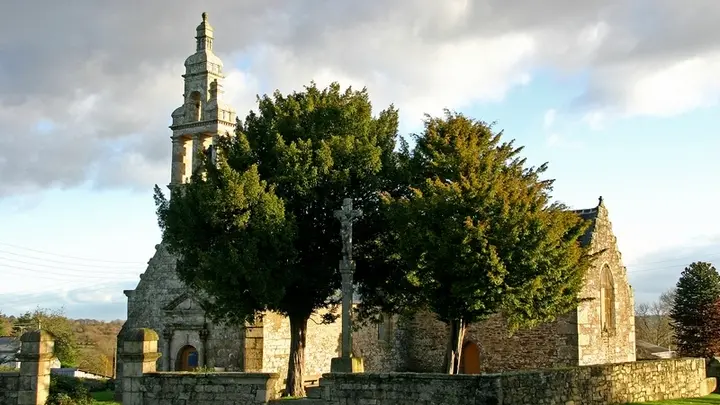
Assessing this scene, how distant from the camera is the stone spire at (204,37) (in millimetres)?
31609

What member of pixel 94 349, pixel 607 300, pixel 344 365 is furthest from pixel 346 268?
pixel 94 349

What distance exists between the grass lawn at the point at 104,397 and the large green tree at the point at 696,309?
29.3 meters

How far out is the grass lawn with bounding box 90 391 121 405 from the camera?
25.1 metres

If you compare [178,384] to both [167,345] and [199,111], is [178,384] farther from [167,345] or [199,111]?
[199,111]

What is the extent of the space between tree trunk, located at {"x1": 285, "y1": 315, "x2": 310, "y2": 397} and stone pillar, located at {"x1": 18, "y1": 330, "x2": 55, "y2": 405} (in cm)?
747

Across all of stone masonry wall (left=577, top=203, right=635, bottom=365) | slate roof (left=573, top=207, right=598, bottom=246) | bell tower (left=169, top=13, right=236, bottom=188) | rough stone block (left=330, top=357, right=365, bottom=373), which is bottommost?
rough stone block (left=330, top=357, right=365, bottom=373)

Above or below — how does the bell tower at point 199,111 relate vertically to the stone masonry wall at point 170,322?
above

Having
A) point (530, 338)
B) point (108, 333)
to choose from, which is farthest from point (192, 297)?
point (108, 333)

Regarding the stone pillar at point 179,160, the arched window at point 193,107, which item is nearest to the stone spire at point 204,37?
the arched window at point 193,107

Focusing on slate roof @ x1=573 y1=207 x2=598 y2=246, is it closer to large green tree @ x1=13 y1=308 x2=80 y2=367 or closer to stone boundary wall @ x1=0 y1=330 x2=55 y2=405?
stone boundary wall @ x1=0 y1=330 x2=55 y2=405

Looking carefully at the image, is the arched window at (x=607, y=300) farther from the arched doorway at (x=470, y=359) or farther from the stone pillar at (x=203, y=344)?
the stone pillar at (x=203, y=344)

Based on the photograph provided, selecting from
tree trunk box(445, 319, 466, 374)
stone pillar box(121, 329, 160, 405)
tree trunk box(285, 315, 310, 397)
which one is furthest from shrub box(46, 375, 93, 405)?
tree trunk box(445, 319, 466, 374)

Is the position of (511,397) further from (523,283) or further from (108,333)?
(108,333)

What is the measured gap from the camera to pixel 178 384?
18.8 meters
